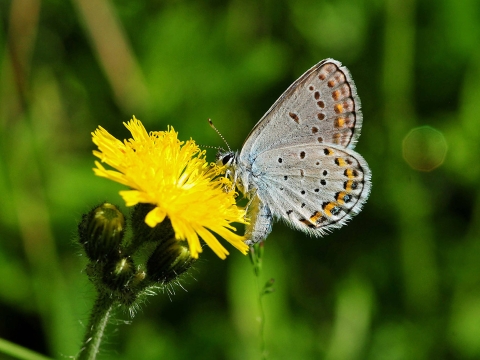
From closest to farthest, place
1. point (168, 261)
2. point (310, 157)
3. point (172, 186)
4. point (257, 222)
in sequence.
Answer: point (168, 261) < point (172, 186) < point (257, 222) < point (310, 157)

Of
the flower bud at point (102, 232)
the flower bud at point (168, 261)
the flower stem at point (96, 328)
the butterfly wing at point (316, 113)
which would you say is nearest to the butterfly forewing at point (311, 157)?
the butterfly wing at point (316, 113)

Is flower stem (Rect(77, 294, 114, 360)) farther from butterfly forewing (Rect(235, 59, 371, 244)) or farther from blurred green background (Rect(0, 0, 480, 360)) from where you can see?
blurred green background (Rect(0, 0, 480, 360))

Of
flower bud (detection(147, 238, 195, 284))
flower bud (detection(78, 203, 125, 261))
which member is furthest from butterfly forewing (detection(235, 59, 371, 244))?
flower bud (detection(78, 203, 125, 261))

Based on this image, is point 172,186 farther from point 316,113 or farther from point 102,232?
point 316,113

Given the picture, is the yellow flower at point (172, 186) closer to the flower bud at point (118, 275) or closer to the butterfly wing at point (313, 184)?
the flower bud at point (118, 275)

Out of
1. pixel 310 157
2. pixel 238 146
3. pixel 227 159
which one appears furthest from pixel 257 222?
pixel 238 146

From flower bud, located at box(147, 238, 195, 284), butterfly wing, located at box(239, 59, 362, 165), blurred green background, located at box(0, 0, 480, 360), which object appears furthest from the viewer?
blurred green background, located at box(0, 0, 480, 360)
